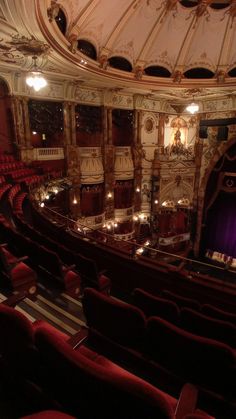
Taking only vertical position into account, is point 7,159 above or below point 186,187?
above

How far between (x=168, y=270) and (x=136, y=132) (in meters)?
11.4

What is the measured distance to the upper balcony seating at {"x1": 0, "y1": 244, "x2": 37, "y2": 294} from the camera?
2.87 meters

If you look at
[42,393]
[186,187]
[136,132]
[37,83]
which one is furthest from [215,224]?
[42,393]

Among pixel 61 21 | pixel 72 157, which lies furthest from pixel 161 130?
pixel 61 21

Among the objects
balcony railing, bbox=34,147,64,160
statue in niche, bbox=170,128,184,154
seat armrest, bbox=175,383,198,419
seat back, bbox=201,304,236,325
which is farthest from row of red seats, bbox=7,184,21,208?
statue in niche, bbox=170,128,184,154

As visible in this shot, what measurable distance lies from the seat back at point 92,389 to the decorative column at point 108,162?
39.8ft

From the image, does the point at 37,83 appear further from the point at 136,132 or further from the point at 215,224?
the point at 215,224

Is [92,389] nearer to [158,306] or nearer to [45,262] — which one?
[158,306]

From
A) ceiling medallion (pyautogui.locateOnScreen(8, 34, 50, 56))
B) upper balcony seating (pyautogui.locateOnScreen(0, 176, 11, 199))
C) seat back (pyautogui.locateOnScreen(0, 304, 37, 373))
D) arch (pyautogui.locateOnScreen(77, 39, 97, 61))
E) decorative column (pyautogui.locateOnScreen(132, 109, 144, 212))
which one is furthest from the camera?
decorative column (pyautogui.locateOnScreen(132, 109, 144, 212))

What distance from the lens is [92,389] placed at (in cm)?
109

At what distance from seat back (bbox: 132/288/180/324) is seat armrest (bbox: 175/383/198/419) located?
771 millimetres

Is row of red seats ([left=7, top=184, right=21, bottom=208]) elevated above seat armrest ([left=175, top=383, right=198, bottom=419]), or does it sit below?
above

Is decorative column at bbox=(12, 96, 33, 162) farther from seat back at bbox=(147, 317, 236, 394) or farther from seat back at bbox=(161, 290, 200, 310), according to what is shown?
seat back at bbox=(147, 317, 236, 394)

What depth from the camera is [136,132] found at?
45.5 feet
